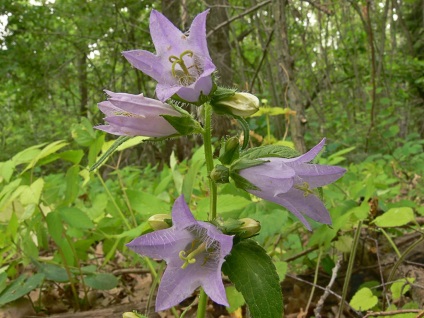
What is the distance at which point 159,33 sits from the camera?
48.0 inches

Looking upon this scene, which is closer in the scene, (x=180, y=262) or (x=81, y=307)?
(x=180, y=262)

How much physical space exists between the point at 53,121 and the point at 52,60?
181 inches

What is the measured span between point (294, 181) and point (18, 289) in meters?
1.38

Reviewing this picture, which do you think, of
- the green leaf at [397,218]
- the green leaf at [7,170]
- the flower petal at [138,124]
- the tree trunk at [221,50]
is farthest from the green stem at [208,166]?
the tree trunk at [221,50]

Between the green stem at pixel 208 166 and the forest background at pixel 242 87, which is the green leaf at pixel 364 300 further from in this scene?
the green stem at pixel 208 166

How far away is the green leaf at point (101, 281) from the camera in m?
2.15

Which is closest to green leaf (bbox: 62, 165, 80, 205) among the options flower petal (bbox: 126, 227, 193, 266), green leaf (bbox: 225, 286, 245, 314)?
green leaf (bbox: 225, 286, 245, 314)

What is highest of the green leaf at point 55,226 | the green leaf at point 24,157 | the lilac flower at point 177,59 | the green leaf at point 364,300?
the lilac flower at point 177,59

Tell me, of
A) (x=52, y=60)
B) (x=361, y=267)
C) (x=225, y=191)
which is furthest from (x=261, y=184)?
(x=52, y=60)

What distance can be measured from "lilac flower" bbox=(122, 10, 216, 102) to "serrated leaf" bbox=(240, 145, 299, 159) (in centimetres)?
20

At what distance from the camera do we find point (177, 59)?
1.19 meters

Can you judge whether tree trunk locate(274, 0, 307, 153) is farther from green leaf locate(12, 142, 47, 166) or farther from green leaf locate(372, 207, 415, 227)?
green leaf locate(12, 142, 47, 166)

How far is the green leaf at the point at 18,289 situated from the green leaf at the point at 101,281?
23 centimetres

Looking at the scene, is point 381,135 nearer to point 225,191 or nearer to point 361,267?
point 361,267
